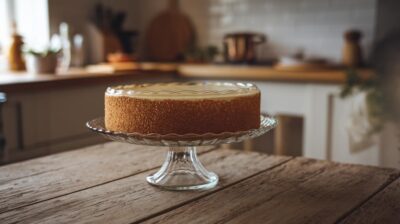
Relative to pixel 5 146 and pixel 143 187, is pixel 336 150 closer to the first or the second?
pixel 5 146

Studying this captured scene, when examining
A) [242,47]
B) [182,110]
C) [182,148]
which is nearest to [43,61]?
[242,47]

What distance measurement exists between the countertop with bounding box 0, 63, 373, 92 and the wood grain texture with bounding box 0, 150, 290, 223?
111cm

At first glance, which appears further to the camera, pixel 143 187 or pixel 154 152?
pixel 154 152

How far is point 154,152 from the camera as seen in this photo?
117cm

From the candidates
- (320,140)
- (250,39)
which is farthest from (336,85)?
(250,39)

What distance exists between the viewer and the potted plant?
2305mm

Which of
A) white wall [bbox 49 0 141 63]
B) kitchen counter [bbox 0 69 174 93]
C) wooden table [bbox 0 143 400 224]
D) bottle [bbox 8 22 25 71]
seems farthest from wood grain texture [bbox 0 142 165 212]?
white wall [bbox 49 0 141 63]

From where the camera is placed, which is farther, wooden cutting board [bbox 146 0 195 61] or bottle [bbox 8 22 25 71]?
wooden cutting board [bbox 146 0 195 61]

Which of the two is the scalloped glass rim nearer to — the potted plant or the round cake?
the round cake

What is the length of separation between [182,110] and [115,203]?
0.18 m

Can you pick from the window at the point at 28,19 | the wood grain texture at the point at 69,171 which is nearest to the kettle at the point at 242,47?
the window at the point at 28,19

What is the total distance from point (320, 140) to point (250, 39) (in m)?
0.69

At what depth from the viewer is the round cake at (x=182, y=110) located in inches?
32.6

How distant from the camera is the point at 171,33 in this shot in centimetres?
314
